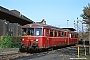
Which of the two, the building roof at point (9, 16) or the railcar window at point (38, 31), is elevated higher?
the building roof at point (9, 16)

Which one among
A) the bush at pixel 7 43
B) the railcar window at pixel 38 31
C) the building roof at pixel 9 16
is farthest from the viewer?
the building roof at pixel 9 16

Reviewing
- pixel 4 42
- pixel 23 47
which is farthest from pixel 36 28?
pixel 4 42

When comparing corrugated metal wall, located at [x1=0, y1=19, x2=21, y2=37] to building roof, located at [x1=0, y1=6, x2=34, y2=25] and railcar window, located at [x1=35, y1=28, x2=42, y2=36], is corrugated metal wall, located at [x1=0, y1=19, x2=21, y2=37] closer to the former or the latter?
building roof, located at [x1=0, y1=6, x2=34, y2=25]

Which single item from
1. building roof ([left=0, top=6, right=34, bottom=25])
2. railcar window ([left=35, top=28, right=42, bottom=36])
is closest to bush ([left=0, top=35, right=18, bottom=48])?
building roof ([left=0, top=6, right=34, bottom=25])

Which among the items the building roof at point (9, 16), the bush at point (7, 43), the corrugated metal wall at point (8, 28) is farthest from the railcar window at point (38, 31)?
the corrugated metal wall at point (8, 28)

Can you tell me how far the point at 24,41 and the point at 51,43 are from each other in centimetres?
423

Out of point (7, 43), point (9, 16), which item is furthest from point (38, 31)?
point (9, 16)

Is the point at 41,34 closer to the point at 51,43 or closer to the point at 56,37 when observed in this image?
the point at 51,43

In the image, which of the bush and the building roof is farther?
the building roof

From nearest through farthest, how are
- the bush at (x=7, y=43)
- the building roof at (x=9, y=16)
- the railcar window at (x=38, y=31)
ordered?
the railcar window at (x=38, y=31), the bush at (x=7, y=43), the building roof at (x=9, y=16)

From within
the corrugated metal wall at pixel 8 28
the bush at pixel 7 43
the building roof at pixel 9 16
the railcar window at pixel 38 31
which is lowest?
the bush at pixel 7 43

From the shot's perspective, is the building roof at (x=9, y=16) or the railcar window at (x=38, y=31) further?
the building roof at (x=9, y=16)

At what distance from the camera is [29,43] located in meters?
24.1

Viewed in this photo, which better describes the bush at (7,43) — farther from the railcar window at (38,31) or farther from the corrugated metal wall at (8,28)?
the railcar window at (38,31)
